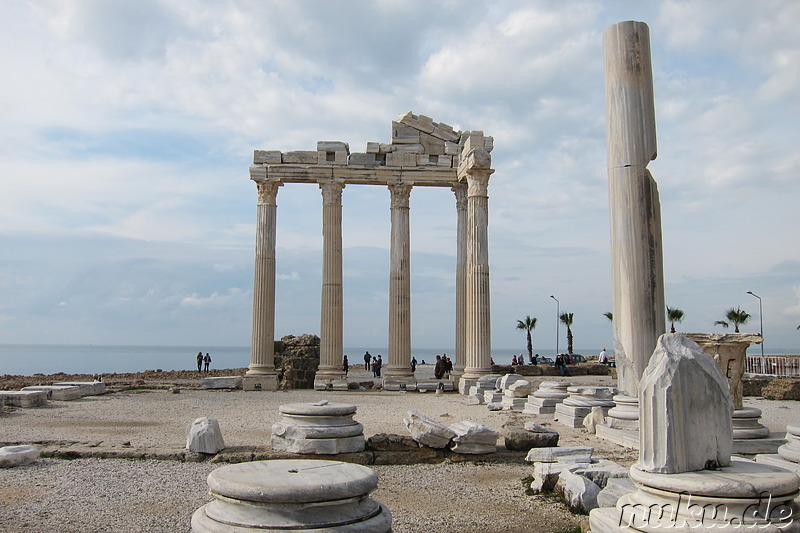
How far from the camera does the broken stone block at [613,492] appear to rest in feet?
23.1

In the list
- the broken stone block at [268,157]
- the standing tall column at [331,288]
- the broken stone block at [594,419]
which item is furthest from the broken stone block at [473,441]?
the broken stone block at [268,157]

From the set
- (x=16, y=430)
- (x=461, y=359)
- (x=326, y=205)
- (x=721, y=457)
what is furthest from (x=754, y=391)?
(x=16, y=430)

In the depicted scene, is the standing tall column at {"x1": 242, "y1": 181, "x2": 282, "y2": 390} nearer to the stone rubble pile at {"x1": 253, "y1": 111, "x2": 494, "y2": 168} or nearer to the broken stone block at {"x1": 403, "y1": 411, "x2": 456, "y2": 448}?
the stone rubble pile at {"x1": 253, "y1": 111, "x2": 494, "y2": 168}

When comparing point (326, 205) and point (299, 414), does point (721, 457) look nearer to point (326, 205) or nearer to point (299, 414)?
point (299, 414)

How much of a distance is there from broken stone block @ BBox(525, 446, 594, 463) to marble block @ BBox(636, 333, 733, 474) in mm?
4086

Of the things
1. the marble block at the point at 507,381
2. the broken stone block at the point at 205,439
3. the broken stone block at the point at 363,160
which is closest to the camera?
the broken stone block at the point at 205,439

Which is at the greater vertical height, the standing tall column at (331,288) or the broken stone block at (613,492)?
the standing tall column at (331,288)

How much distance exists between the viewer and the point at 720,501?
4.92 metres

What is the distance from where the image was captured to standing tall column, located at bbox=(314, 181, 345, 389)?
2619cm

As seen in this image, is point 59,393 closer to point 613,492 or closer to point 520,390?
point 520,390

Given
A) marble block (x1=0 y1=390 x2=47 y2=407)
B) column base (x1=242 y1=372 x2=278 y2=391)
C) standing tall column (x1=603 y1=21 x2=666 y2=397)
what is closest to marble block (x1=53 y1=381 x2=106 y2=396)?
marble block (x1=0 y1=390 x2=47 y2=407)

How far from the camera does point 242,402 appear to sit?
20.5 metres

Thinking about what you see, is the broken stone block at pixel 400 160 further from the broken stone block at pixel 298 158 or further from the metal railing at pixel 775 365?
the metal railing at pixel 775 365

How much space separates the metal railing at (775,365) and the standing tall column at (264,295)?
21.4 metres
